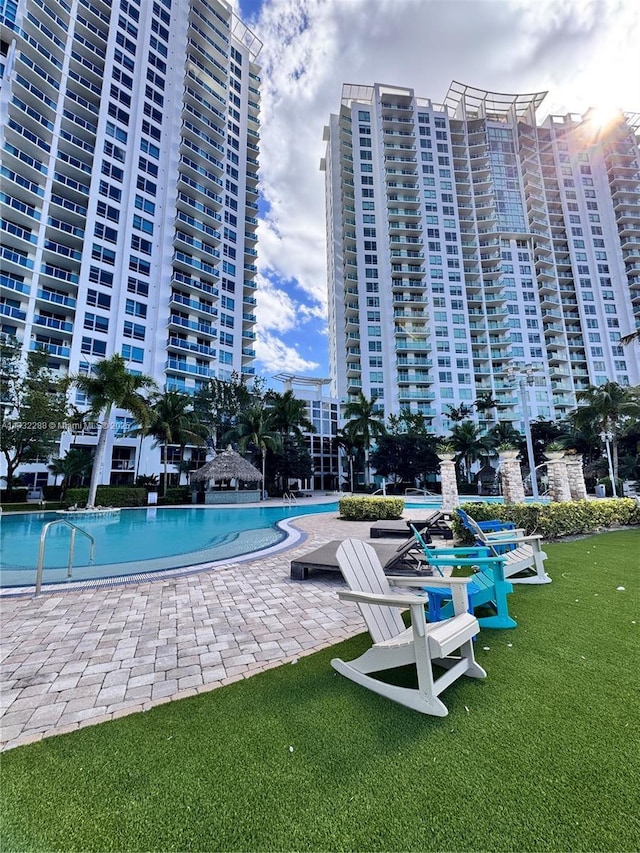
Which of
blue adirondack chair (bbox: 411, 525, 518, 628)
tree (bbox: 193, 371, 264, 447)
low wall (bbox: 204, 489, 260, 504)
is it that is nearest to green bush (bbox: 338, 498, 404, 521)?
blue adirondack chair (bbox: 411, 525, 518, 628)

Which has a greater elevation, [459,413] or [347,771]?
[459,413]

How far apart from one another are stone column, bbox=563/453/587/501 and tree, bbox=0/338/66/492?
23696 millimetres

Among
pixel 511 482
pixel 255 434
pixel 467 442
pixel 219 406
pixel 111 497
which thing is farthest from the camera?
pixel 467 442

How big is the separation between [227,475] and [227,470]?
0.35 meters

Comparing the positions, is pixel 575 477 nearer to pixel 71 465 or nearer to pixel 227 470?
pixel 227 470

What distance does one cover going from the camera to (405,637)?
8.14 feet

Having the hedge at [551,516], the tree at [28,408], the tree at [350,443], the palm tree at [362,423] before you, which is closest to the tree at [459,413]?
the palm tree at [362,423]

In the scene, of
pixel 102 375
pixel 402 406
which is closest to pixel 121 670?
pixel 102 375

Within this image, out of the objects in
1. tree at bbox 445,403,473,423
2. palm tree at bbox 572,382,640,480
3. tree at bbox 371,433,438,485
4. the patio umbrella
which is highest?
tree at bbox 445,403,473,423

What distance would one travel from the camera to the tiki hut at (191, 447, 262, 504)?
77.7 feet

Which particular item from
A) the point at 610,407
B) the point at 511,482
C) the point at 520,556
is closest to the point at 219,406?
the point at 511,482

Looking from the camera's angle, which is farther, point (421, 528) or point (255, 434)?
point (255, 434)

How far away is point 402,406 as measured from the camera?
4447 centimetres

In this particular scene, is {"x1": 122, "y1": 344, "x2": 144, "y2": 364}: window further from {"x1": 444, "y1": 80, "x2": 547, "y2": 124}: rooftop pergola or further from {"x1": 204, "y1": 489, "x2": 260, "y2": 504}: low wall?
{"x1": 444, "y1": 80, "x2": 547, "y2": 124}: rooftop pergola
